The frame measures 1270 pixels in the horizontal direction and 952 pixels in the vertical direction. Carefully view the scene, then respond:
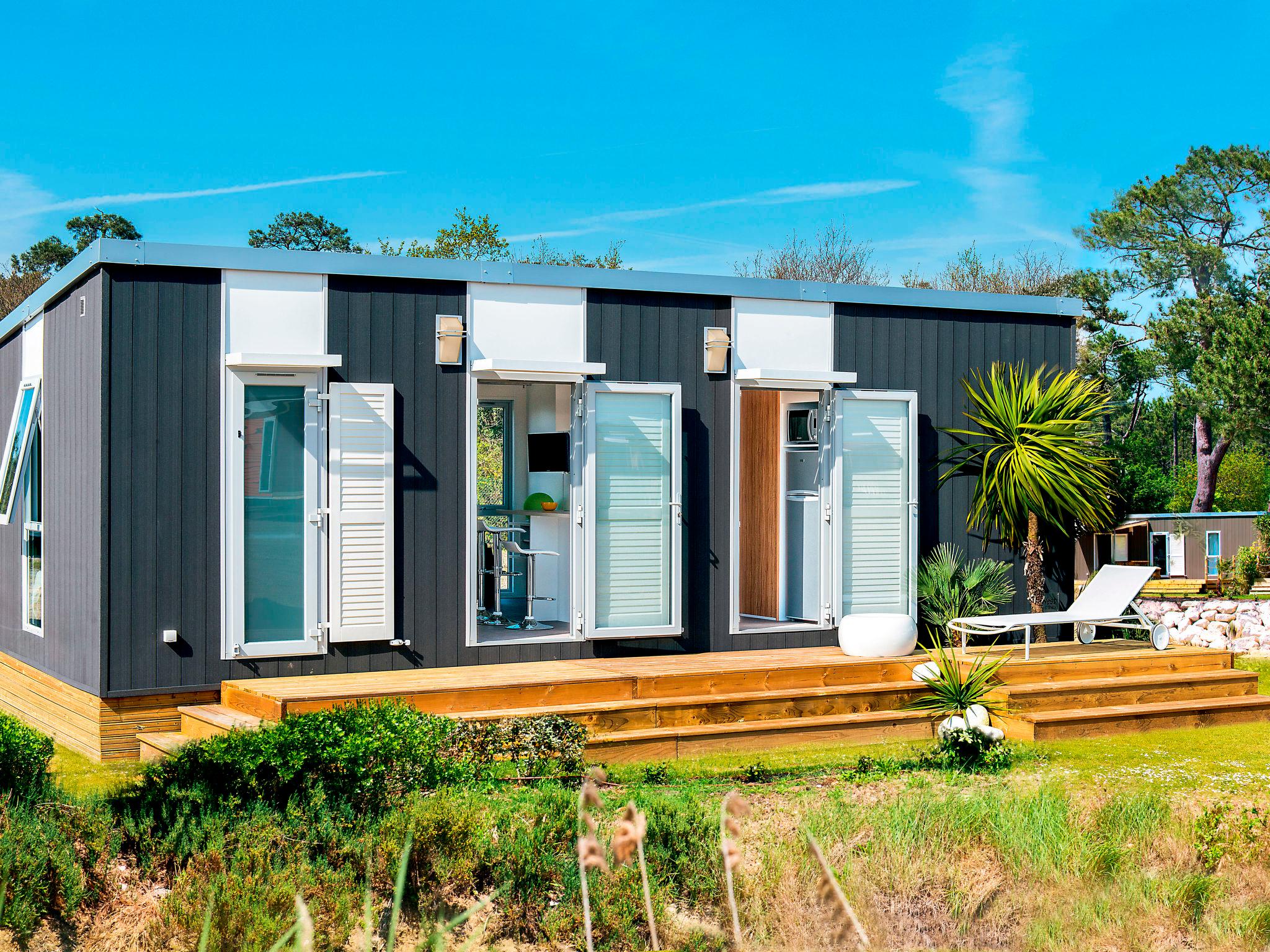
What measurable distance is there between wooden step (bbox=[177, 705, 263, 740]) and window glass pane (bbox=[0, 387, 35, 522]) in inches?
133

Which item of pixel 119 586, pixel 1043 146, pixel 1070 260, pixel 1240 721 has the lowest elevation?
pixel 1240 721

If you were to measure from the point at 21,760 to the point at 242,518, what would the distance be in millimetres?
3153

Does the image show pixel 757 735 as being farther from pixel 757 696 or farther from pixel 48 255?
pixel 48 255

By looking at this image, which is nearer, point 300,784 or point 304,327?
point 300,784

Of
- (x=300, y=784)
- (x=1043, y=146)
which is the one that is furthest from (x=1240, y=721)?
(x=1043, y=146)

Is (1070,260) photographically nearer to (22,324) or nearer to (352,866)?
(22,324)

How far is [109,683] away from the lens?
7.84m

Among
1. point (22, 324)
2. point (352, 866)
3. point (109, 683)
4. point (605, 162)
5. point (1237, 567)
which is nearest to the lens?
point (352, 866)

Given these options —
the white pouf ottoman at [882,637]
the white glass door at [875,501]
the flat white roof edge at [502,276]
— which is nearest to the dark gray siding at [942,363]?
the flat white roof edge at [502,276]

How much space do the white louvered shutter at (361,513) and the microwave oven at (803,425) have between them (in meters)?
3.49

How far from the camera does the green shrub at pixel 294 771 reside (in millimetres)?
5012

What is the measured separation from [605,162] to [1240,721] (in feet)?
99.5

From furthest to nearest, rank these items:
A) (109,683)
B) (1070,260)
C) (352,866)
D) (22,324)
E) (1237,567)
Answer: (1070,260) → (1237,567) → (22,324) → (109,683) → (352,866)

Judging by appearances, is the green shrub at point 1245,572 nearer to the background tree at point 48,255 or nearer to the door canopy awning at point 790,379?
the door canopy awning at point 790,379
